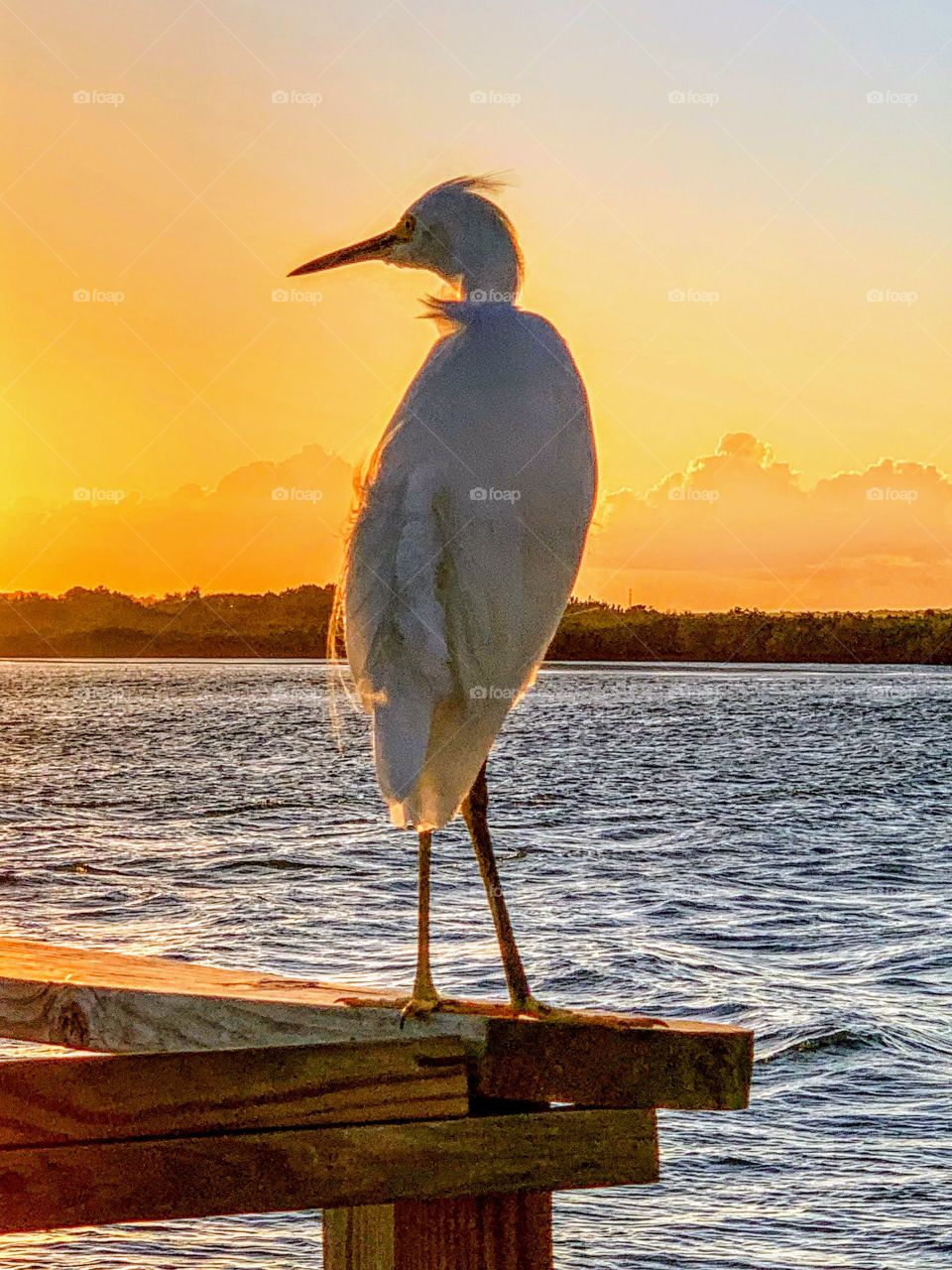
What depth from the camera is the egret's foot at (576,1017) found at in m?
2.64

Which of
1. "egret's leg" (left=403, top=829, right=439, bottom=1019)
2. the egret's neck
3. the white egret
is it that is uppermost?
the egret's neck

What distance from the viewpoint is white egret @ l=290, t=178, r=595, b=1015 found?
4.42 metres

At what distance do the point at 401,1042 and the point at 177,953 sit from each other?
15.9 meters

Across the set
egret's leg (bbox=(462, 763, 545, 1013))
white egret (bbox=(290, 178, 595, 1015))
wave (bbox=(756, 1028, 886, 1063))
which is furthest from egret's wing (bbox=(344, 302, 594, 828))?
wave (bbox=(756, 1028, 886, 1063))

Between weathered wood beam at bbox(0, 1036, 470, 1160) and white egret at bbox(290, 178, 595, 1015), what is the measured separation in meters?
1.80

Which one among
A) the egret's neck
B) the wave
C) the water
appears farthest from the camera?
the wave

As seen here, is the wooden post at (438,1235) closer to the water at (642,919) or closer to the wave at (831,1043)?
the water at (642,919)

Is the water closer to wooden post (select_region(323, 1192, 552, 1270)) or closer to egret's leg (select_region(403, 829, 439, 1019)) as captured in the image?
egret's leg (select_region(403, 829, 439, 1019))

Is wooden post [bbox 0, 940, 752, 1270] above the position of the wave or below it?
above

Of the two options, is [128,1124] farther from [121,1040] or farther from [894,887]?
[894,887]

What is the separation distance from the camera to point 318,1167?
92.0 inches

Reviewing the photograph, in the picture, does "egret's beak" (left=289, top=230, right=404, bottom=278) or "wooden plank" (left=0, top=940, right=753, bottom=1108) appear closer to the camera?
"wooden plank" (left=0, top=940, right=753, bottom=1108)

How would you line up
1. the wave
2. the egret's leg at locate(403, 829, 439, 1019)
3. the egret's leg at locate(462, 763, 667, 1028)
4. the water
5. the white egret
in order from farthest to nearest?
the wave
the water
the white egret
the egret's leg at locate(462, 763, 667, 1028)
the egret's leg at locate(403, 829, 439, 1019)

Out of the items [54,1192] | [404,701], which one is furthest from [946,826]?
[54,1192]
